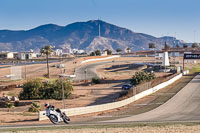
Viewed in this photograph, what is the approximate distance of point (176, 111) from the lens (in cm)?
3522

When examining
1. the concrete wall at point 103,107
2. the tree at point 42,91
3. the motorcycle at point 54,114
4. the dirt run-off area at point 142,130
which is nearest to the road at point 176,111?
the concrete wall at point 103,107

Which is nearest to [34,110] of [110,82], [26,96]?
[26,96]

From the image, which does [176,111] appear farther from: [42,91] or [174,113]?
[42,91]

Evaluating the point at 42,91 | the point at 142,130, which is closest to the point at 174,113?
the point at 142,130

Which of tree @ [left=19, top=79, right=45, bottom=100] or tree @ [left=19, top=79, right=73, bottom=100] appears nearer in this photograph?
tree @ [left=19, top=79, right=73, bottom=100]

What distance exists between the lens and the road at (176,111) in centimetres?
2991

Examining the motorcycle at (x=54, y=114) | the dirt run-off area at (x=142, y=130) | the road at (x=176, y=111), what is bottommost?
the road at (x=176, y=111)

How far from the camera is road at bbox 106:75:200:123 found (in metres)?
29.9

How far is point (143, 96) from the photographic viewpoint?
49.1 meters

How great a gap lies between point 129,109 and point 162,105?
15.7 ft

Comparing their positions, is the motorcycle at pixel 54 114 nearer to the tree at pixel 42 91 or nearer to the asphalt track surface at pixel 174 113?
the asphalt track surface at pixel 174 113

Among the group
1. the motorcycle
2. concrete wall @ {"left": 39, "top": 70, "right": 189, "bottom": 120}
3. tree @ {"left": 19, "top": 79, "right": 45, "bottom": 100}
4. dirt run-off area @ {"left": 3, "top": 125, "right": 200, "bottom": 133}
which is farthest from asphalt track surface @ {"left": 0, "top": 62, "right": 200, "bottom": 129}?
tree @ {"left": 19, "top": 79, "right": 45, "bottom": 100}

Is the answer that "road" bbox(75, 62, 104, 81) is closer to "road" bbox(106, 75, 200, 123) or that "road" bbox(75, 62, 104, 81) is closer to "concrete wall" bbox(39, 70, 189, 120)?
"concrete wall" bbox(39, 70, 189, 120)

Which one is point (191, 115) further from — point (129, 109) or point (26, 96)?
point (26, 96)
